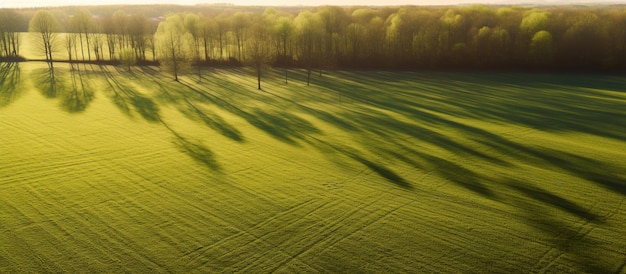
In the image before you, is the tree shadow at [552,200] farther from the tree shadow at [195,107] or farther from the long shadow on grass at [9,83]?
the long shadow on grass at [9,83]

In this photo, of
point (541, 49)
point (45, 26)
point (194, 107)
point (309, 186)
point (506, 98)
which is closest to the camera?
point (309, 186)

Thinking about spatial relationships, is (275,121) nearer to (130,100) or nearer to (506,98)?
(130,100)

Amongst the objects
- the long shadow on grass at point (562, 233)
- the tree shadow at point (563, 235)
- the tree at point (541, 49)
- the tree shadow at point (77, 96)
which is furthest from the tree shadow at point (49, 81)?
the tree at point (541, 49)

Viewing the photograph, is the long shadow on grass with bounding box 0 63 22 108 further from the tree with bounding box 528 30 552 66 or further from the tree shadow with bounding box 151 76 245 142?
the tree with bounding box 528 30 552 66

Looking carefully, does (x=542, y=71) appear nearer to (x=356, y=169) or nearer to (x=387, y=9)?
(x=387, y=9)

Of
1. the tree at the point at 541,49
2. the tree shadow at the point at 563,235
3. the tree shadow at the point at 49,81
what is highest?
the tree at the point at 541,49

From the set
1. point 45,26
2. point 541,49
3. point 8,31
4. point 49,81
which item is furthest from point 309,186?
point 8,31

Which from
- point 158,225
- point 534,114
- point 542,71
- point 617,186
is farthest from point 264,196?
point 542,71
